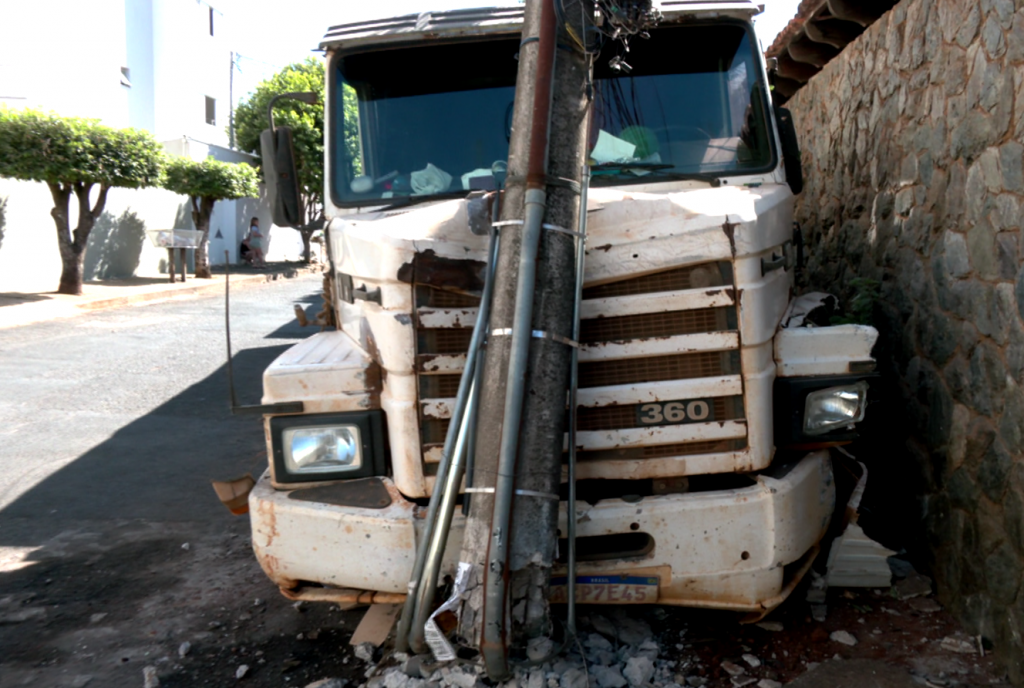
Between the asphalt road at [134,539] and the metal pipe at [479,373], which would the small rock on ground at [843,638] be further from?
the asphalt road at [134,539]

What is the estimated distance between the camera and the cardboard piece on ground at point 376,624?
373cm

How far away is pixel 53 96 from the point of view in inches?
1122

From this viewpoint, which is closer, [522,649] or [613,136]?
[522,649]

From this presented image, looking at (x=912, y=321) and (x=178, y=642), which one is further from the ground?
(x=912, y=321)

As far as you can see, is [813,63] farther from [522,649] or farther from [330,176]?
[522,649]

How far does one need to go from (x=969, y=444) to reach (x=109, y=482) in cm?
539

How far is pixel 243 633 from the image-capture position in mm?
3979

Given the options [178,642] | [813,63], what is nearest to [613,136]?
[178,642]

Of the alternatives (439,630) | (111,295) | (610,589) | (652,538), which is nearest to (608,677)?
(610,589)

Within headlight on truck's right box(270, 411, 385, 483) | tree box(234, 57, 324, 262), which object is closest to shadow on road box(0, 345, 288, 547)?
headlight on truck's right box(270, 411, 385, 483)

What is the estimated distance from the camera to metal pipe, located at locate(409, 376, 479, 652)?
3189 millimetres

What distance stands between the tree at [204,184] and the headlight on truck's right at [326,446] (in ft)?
68.7

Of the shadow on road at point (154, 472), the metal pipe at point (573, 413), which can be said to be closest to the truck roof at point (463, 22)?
the metal pipe at point (573, 413)

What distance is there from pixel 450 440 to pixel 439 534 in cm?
35
